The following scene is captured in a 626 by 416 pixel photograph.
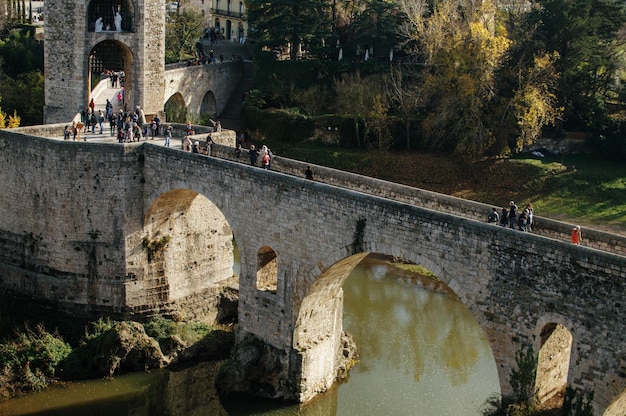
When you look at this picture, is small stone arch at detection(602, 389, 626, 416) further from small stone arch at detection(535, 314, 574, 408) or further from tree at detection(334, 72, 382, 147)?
tree at detection(334, 72, 382, 147)

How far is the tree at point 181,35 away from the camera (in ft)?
165

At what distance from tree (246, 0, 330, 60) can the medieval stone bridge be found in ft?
62.5

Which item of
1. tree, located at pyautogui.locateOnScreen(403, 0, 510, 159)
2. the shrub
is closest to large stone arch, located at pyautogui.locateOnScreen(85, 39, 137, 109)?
the shrub

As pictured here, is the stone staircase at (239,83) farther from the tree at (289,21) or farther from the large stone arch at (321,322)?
the large stone arch at (321,322)

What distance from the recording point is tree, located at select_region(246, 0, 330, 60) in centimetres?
4672

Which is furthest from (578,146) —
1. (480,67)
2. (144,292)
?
(144,292)

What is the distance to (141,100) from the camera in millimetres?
33656

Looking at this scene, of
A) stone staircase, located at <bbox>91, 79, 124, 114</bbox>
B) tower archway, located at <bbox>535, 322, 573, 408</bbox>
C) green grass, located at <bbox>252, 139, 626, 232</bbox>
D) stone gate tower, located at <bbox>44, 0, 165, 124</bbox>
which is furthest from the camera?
green grass, located at <bbox>252, 139, 626, 232</bbox>

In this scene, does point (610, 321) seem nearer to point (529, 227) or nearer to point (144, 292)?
point (529, 227)

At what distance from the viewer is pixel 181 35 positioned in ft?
169

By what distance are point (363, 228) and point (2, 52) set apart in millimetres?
30373

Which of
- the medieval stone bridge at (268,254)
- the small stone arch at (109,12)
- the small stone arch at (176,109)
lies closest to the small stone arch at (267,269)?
the medieval stone bridge at (268,254)

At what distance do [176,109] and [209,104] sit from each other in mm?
5364

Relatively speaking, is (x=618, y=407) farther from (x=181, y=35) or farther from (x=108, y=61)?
(x=181, y=35)
